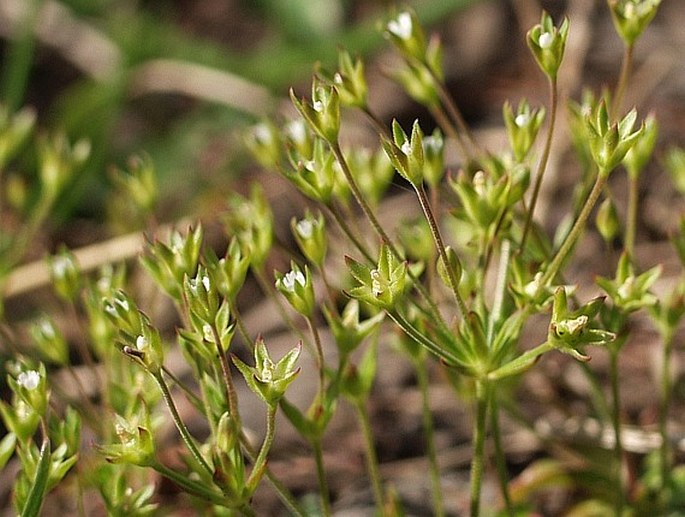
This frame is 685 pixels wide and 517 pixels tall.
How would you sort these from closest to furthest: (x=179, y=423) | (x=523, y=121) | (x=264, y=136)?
(x=179, y=423)
(x=523, y=121)
(x=264, y=136)

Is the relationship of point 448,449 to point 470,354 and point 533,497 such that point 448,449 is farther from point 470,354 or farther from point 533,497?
point 470,354

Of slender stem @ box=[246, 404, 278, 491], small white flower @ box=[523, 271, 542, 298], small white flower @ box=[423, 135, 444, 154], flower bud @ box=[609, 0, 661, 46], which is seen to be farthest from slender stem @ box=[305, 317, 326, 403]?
flower bud @ box=[609, 0, 661, 46]

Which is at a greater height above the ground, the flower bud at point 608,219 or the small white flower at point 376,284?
the flower bud at point 608,219

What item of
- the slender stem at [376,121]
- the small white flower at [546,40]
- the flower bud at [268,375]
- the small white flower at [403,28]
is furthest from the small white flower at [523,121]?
the flower bud at [268,375]

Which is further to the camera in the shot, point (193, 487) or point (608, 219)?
point (608, 219)

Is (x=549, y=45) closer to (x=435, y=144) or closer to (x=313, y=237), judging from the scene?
(x=435, y=144)

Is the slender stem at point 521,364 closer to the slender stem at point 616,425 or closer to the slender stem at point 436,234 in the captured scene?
the slender stem at point 436,234

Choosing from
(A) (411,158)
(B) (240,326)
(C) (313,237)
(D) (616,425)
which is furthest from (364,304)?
(D) (616,425)

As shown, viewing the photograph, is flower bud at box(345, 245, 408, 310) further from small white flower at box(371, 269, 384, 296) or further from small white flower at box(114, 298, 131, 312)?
small white flower at box(114, 298, 131, 312)

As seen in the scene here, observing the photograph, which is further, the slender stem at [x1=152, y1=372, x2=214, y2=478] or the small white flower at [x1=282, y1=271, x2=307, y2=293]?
the small white flower at [x1=282, y1=271, x2=307, y2=293]
